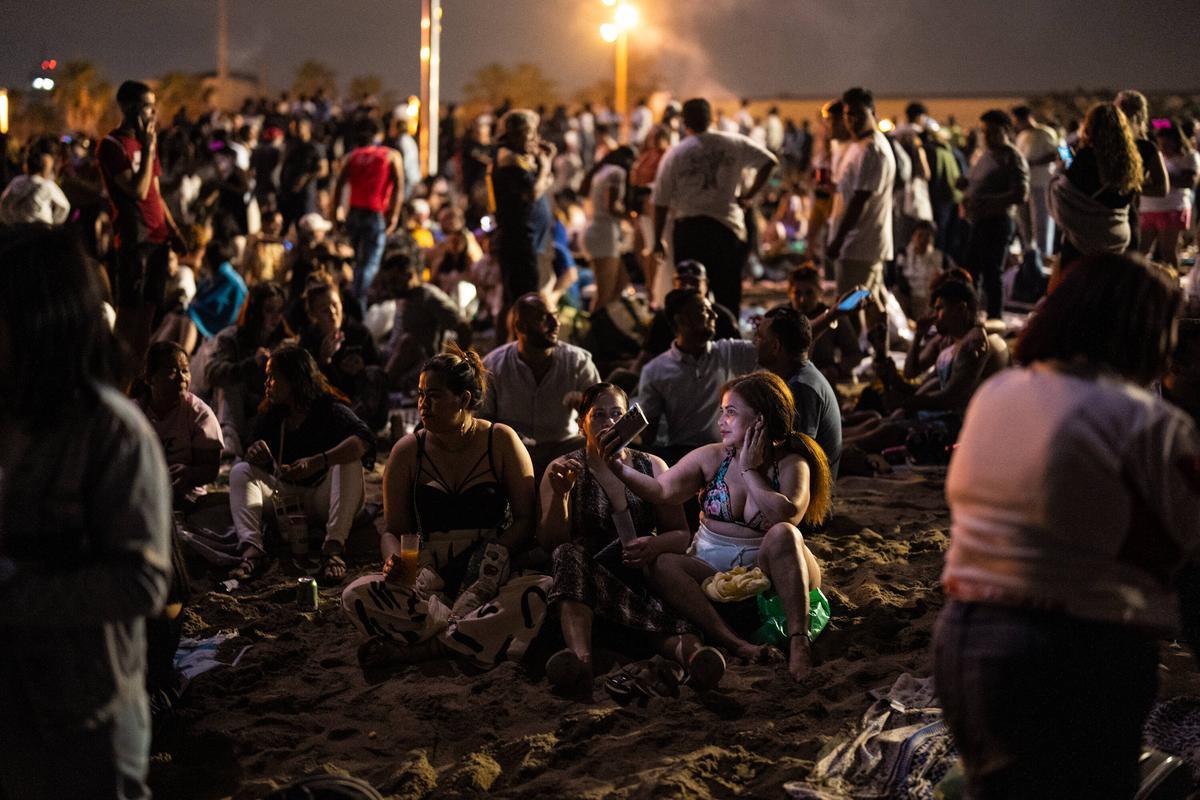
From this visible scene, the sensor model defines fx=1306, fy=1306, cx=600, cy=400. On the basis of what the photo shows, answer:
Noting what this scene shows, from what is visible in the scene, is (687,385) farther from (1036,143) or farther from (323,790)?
(1036,143)

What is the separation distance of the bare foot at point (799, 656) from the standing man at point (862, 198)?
15.0ft

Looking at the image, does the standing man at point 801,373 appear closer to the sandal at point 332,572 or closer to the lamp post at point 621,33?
the sandal at point 332,572

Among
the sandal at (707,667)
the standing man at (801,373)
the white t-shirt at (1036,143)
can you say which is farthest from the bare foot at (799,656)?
the white t-shirt at (1036,143)

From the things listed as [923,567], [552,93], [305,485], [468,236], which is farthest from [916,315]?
[552,93]

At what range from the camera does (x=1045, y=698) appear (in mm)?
2414

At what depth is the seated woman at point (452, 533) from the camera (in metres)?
4.92

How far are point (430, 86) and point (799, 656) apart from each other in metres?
18.2

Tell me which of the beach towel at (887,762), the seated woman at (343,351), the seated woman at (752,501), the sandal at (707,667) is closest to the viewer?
the beach towel at (887,762)

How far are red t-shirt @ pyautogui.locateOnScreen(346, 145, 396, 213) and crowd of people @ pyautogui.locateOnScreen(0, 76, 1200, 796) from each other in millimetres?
26

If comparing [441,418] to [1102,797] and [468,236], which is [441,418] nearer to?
[1102,797]

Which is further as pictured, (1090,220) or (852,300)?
(1090,220)

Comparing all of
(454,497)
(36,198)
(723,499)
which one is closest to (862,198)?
(723,499)

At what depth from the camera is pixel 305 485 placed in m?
6.35

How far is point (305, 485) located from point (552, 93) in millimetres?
61227
